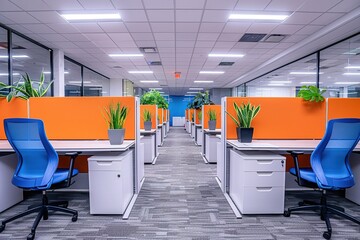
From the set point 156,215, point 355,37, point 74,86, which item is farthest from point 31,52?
point 355,37

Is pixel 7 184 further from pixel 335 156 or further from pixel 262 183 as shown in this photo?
pixel 335 156

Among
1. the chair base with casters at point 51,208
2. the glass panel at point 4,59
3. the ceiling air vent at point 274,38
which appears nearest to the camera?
the chair base with casters at point 51,208

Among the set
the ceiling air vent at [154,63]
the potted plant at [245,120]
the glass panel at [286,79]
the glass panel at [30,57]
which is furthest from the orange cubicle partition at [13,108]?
the glass panel at [286,79]

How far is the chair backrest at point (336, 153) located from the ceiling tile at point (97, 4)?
2.60 meters

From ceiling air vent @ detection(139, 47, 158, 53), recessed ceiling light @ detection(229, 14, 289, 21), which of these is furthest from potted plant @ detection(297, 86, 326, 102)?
ceiling air vent @ detection(139, 47, 158, 53)

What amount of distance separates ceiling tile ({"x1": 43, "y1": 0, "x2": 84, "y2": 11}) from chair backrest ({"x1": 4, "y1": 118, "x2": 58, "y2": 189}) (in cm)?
181

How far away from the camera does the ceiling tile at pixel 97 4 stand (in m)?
2.73

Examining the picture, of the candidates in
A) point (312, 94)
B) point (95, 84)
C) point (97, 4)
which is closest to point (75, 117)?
point (97, 4)

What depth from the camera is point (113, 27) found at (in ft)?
11.5

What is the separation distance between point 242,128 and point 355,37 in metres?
3.07

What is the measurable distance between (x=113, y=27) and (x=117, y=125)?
6.69 feet

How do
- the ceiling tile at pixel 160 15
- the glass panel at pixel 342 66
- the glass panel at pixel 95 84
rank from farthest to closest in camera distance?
the glass panel at pixel 95 84
the glass panel at pixel 342 66
the ceiling tile at pixel 160 15

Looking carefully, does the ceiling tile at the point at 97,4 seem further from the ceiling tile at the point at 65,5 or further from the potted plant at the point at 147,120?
the potted plant at the point at 147,120

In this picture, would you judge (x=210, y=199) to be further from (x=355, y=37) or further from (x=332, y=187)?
(x=355, y=37)
